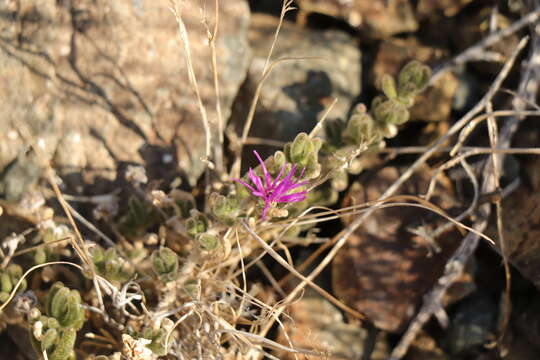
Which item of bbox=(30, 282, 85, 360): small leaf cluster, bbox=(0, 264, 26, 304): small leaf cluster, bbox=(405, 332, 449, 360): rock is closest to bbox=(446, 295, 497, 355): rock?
bbox=(405, 332, 449, 360): rock

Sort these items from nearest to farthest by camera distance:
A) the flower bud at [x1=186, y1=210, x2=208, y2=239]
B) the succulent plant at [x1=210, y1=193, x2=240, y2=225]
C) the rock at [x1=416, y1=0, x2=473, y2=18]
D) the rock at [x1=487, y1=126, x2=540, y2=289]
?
the succulent plant at [x1=210, y1=193, x2=240, y2=225] → the flower bud at [x1=186, y1=210, x2=208, y2=239] → the rock at [x1=487, y1=126, x2=540, y2=289] → the rock at [x1=416, y1=0, x2=473, y2=18]

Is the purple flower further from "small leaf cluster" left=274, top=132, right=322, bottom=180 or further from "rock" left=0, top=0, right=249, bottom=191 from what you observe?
"rock" left=0, top=0, right=249, bottom=191

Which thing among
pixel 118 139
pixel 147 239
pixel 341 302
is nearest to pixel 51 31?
pixel 118 139

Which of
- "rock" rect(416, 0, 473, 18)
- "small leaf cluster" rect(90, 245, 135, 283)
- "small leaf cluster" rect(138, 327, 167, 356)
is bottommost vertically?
"small leaf cluster" rect(138, 327, 167, 356)

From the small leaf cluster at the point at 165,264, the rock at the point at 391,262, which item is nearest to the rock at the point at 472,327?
the rock at the point at 391,262

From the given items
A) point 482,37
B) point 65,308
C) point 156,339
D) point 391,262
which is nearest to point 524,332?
point 391,262

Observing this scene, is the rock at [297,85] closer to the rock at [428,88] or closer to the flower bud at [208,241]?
the rock at [428,88]
